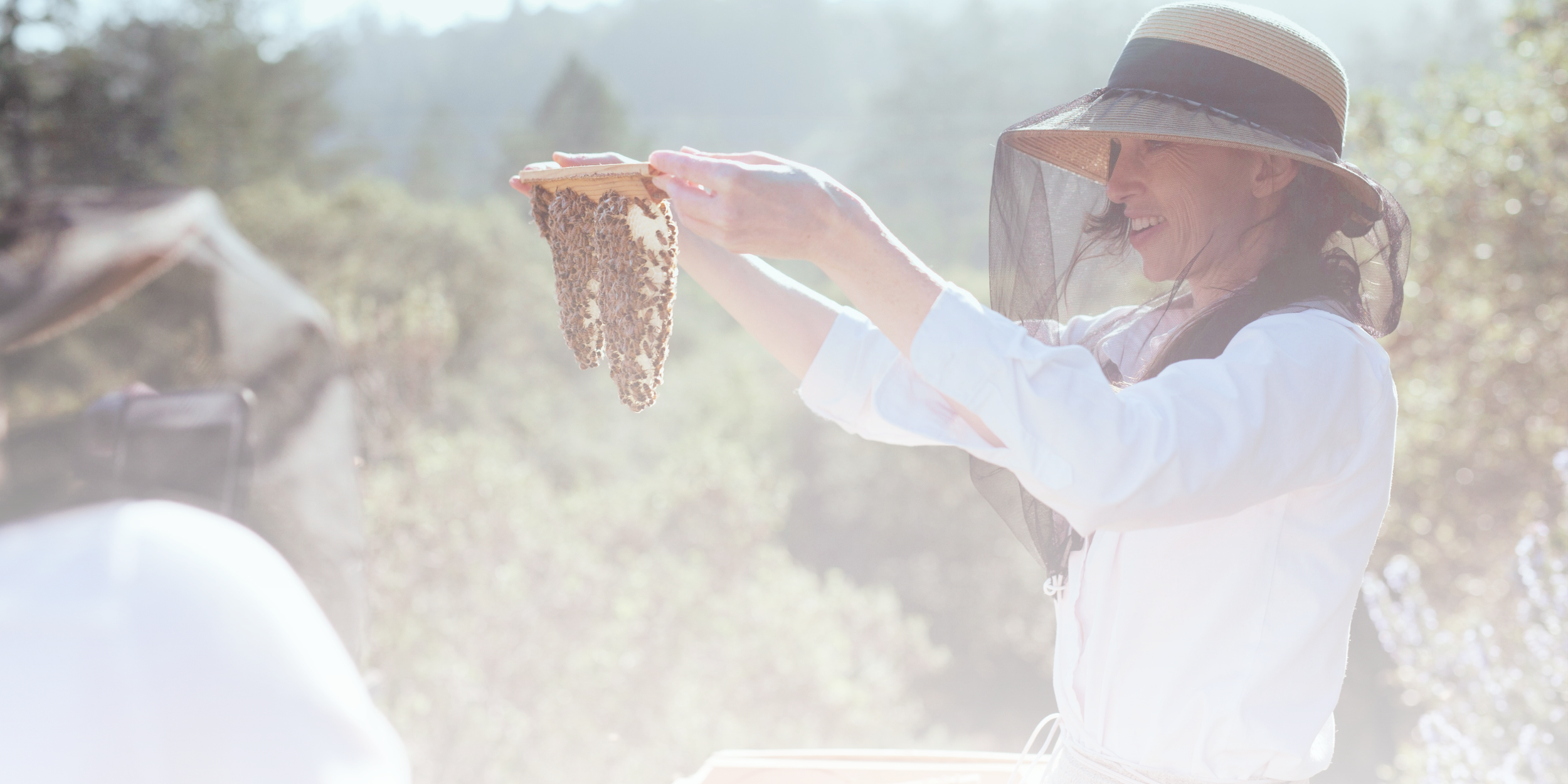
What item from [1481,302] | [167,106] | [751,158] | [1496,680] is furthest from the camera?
[167,106]

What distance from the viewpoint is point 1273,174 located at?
1402 millimetres

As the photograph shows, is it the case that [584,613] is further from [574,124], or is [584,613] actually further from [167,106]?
[574,124]

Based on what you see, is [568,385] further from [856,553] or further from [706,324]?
[856,553]

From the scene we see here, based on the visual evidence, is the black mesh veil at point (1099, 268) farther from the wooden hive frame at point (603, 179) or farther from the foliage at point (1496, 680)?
the foliage at point (1496, 680)

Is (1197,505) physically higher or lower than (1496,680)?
higher

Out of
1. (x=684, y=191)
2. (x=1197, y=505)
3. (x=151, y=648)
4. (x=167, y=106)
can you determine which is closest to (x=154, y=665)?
(x=151, y=648)

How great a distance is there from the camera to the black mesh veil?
1.37m

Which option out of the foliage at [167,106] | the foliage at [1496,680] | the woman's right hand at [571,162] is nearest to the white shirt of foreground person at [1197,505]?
the woman's right hand at [571,162]

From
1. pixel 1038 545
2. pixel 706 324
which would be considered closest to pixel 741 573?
pixel 1038 545

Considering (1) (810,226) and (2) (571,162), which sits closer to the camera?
(1) (810,226)

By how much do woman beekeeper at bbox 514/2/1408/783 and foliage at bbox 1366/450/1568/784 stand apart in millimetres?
1529

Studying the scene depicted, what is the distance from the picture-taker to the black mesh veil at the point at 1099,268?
Result: 1371 mm

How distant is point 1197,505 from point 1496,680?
2956 millimetres

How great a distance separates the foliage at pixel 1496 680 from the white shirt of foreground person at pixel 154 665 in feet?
8.89
